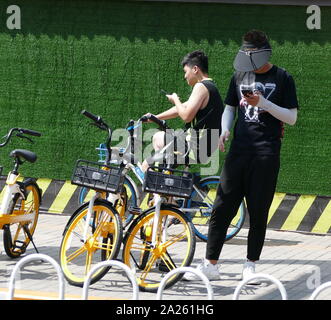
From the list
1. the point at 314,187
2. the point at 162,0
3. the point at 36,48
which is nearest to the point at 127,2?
the point at 162,0

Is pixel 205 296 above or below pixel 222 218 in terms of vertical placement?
below

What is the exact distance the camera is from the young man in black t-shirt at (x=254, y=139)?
7.69 meters

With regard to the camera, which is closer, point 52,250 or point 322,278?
point 322,278

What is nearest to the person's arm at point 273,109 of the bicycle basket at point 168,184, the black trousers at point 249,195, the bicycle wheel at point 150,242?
the black trousers at point 249,195

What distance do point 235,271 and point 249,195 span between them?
982mm

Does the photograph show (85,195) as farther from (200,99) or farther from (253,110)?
(253,110)

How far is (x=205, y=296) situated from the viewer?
7.42 metres

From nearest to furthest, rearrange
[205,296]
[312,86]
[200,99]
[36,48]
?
[205,296] < [200,99] < [312,86] < [36,48]

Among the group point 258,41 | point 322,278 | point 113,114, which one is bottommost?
point 322,278

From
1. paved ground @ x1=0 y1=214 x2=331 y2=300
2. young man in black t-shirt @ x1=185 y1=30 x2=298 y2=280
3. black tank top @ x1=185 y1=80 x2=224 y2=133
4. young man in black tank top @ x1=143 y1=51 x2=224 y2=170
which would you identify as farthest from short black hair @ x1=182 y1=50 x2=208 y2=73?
paved ground @ x1=0 y1=214 x2=331 y2=300

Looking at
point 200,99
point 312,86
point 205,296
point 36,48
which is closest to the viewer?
point 205,296

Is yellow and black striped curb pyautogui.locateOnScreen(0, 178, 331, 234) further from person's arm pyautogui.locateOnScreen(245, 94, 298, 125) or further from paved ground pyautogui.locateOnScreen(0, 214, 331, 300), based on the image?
person's arm pyautogui.locateOnScreen(245, 94, 298, 125)

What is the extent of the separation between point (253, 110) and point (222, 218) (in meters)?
0.98

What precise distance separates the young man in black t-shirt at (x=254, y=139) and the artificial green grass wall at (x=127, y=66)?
271cm
